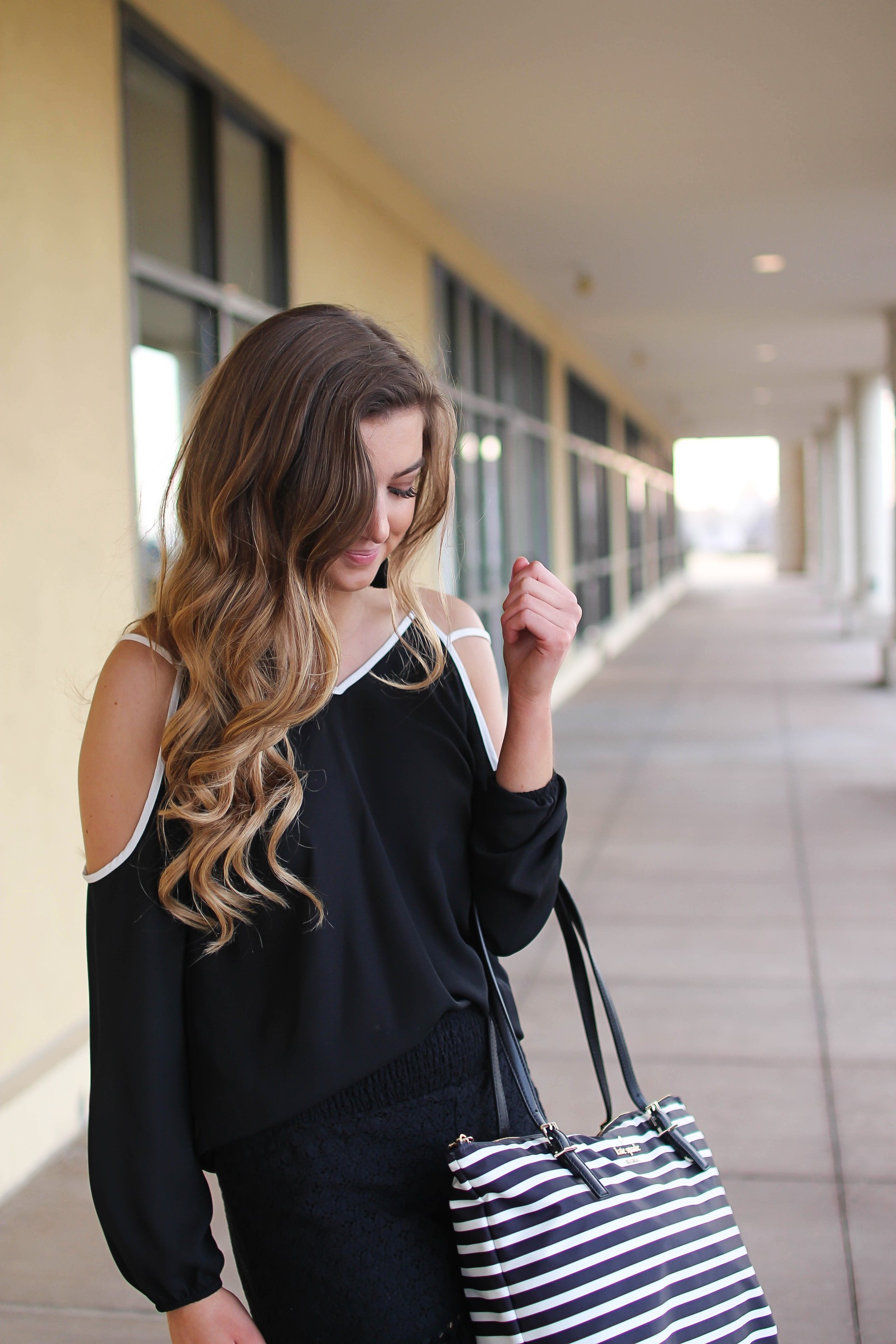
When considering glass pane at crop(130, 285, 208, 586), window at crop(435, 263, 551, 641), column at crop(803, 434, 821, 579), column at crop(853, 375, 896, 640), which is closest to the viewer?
glass pane at crop(130, 285, 208, 586)

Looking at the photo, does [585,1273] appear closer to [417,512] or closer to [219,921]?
[219,921]

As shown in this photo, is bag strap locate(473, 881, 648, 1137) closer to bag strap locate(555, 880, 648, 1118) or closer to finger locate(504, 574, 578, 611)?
bag strap locate(555, 880, 648, 1118)

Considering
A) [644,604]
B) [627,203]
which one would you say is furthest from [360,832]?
[644,604]

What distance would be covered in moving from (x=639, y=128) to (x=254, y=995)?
241 inches

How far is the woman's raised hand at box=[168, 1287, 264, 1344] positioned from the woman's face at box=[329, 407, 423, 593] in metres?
0.75

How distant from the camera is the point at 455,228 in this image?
8.65m

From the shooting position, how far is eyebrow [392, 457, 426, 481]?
1.33m

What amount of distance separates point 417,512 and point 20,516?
2.21m

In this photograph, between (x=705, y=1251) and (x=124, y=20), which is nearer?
(x=705, y=1251)

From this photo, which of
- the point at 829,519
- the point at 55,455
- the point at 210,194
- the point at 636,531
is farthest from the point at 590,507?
the point at 55,455

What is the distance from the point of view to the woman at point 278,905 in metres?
1.27

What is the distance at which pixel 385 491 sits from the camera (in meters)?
1.32

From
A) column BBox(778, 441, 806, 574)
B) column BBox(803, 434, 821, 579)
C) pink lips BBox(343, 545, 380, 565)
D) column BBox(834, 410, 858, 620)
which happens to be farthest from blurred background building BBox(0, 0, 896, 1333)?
column BBox(778, 441, 806, 574)

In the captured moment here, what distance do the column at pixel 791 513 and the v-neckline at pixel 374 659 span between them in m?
40.6
